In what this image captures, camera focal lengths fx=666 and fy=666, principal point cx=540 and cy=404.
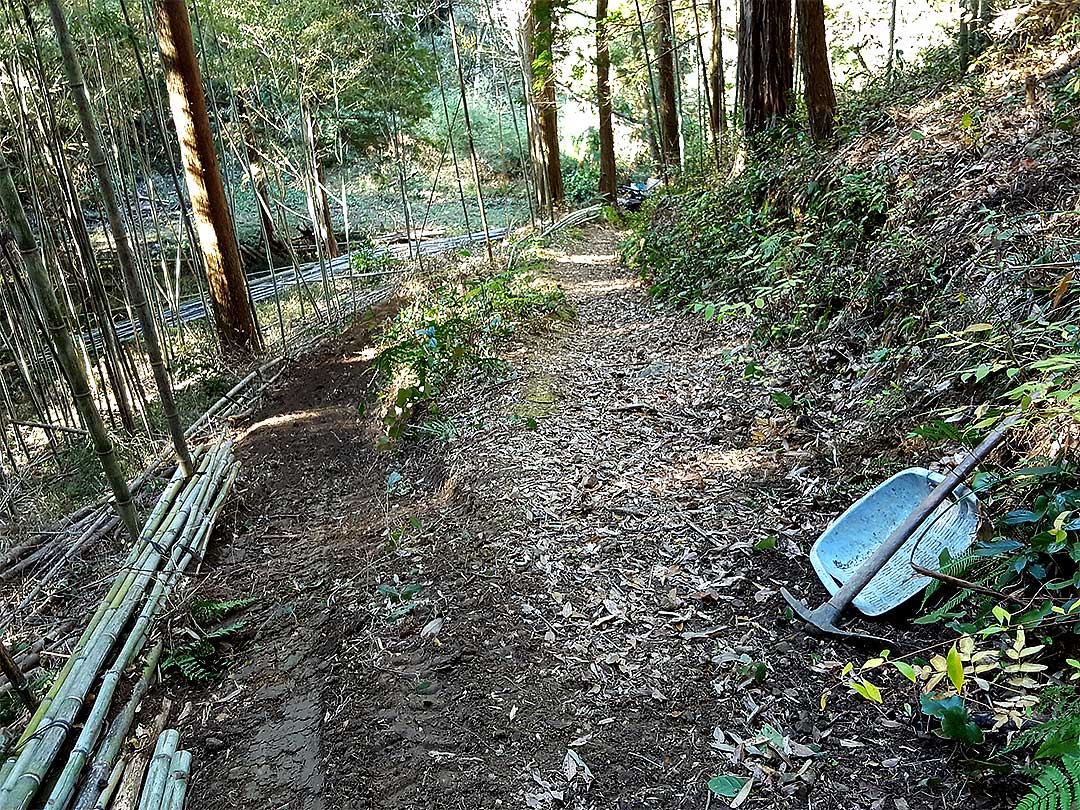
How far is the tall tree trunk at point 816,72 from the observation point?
5.21 meters

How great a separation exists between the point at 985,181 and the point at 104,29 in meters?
8.67

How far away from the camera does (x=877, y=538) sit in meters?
2.56

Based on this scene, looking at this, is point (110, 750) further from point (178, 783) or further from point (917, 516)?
point (917, 516)

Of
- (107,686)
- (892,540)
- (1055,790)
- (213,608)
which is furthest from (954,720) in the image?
(213,608)

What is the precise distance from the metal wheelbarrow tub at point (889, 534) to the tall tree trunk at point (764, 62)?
15.4 feet

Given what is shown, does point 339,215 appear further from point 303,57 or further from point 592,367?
point 592,367

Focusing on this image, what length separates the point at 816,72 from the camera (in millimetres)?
5332

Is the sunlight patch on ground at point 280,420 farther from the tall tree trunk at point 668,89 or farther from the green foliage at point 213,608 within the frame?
the tall tree trunk at point 668,89

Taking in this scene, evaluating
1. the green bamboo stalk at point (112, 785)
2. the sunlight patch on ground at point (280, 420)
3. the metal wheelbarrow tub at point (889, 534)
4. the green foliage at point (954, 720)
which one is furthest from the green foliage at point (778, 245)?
the green bamboo stalk at point (112, 785)

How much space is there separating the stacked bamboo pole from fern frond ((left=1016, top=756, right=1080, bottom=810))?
2431 mm

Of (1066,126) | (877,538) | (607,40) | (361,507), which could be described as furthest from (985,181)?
(607,40)

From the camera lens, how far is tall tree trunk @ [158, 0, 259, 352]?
671 centimetres

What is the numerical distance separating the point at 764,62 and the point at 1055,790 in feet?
20.4

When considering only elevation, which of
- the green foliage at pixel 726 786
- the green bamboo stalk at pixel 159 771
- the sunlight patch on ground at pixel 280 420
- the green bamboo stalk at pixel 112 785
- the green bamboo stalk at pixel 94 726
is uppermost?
the sunlight patch on ground at pixel 280 420
